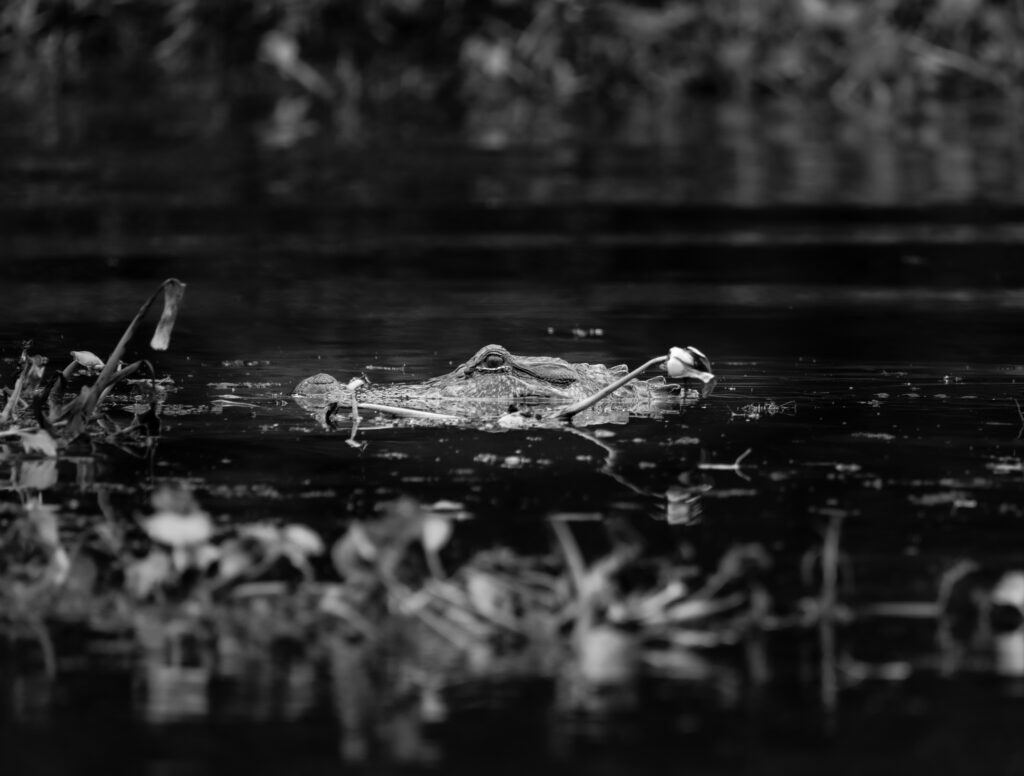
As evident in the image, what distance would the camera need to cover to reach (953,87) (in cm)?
3409

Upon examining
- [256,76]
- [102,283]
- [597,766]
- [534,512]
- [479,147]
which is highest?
[256,76]

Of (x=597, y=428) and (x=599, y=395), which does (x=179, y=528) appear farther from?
(x=597, y=428)

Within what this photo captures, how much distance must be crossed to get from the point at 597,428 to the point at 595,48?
2450 cm

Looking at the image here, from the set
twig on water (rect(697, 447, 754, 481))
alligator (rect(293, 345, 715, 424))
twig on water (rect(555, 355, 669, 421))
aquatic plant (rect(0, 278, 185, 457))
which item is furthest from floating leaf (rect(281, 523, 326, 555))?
alligator (rect(293, 345, 715, 424))

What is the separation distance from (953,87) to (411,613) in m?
29.2

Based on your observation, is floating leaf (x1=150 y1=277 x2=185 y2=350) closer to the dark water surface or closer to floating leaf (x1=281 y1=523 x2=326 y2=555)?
the dark water surface

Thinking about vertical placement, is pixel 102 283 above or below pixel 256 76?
below

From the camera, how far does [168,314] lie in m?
8.54

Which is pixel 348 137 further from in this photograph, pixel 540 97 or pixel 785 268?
pixel 785 268

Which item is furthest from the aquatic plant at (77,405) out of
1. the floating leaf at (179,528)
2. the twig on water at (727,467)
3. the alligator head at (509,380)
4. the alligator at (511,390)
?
the twig on water at (727,467)

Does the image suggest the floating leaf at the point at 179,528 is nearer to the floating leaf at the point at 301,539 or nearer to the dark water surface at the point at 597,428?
the floating leaf at the point at 301,539

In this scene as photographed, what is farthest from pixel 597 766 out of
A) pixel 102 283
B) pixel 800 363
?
pixel 102 283

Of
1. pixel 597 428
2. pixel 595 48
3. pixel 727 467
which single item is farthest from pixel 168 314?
pixel 595 48

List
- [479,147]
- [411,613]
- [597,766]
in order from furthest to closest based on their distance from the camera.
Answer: [479,147] → [411,613] → [597,766]
